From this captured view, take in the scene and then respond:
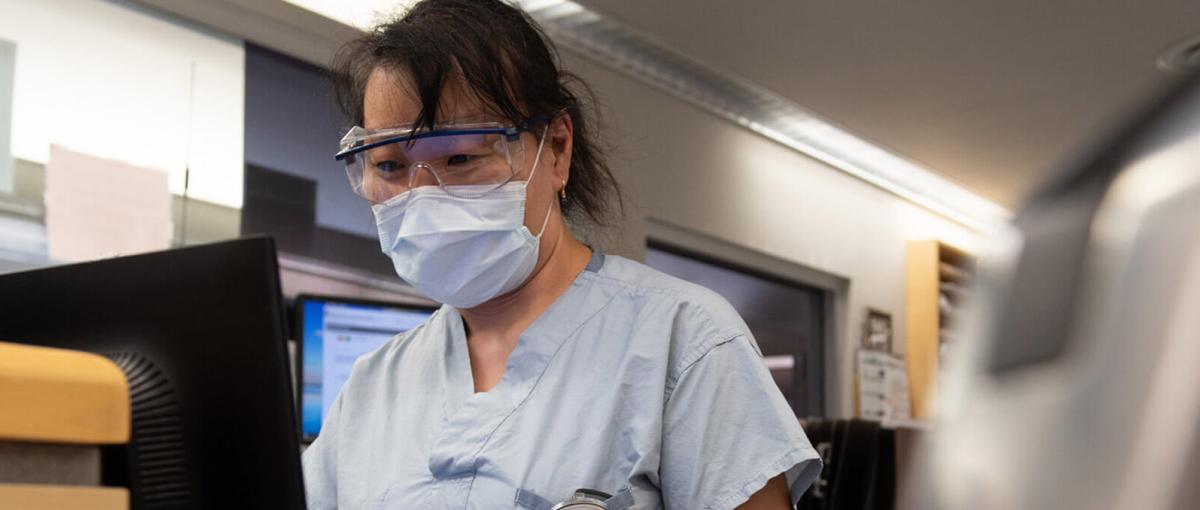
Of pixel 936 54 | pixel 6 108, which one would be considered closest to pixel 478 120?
pixel 6 108

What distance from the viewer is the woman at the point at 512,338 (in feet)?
4.35

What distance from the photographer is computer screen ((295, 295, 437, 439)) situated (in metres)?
2.78

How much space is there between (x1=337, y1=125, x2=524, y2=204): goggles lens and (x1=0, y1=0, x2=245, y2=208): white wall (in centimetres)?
155

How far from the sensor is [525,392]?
1423 millimetres

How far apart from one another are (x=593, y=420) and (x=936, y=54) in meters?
3.59

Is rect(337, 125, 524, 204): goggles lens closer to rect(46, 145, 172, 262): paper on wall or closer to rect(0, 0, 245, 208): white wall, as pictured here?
rect(46, 145, 172, 262): paper on wall

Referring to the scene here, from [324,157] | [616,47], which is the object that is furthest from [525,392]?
[616,47]

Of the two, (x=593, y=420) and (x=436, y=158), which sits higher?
(x=436, y=158)

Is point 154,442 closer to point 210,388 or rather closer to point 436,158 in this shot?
point 210,388

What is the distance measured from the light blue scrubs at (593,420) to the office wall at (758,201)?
2.49 m

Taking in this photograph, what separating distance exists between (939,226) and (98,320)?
22.6 feet

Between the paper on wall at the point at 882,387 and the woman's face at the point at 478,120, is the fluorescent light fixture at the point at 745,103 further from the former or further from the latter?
the woman's face at the point at 478,120

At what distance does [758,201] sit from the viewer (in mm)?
5621

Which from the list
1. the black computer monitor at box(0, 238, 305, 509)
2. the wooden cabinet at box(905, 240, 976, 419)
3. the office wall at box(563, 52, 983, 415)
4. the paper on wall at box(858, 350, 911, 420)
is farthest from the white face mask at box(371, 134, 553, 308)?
the wooden cabinet at box(905, 240, 976, 419)
